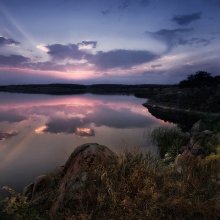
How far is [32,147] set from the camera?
2553cm

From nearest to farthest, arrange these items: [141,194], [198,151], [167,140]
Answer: [141,194], [198,151], [167,140]

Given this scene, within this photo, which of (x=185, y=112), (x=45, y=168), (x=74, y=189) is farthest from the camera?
(x=185, y=112)

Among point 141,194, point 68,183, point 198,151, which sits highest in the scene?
point 141,194

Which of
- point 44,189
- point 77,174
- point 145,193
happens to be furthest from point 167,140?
point 145,193

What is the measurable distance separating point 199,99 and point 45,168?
2016 inches

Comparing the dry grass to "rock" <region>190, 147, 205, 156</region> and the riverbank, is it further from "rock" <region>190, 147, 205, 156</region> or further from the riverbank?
"rock" <region>190, 147, 205, 156</region>

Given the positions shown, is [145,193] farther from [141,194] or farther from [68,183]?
[68,183]

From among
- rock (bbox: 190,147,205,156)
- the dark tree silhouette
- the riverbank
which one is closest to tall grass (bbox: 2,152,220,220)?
the riverbank

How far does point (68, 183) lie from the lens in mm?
9875

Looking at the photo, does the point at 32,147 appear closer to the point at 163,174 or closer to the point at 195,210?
the point at 163,174

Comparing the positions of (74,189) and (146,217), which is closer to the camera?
(146,217)

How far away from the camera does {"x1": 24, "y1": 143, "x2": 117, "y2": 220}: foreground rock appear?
8906 millimetres

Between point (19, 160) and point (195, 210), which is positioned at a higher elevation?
point (195, 210)

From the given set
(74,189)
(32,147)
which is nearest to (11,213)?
(74,189)
